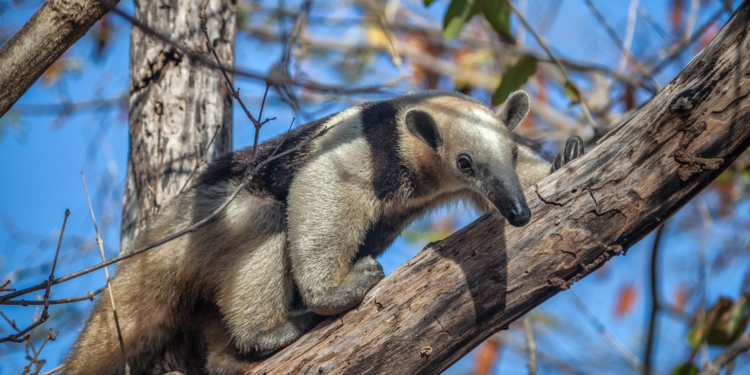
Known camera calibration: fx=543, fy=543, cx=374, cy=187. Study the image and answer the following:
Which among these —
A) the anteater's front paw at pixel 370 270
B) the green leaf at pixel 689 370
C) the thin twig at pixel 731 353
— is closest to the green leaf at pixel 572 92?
the thin twig at pixel 731 353

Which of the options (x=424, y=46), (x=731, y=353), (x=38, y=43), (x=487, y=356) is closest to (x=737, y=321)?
(x=731, y=353)

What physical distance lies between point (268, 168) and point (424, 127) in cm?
138

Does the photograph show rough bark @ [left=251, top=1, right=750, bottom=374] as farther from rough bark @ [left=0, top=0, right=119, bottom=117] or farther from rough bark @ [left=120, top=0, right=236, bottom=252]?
rough bark @ [left=0, top=0, right=119, bottom=117]

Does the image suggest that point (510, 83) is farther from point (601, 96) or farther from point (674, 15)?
point (674, 15)

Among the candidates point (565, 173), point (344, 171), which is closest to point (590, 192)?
point (565, 173)

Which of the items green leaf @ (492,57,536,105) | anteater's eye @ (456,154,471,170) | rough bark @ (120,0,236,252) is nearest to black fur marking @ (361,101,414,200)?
anteater's eye @ (456,154,471,170)

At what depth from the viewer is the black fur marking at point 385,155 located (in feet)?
13.5

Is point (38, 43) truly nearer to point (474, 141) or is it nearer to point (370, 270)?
point (370, 270)

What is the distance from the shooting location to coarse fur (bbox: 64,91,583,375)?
3906 millimetres

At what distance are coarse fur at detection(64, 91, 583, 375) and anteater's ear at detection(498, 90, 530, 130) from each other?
11 millimetres

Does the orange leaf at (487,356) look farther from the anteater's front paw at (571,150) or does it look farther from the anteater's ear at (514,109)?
the anteater's front paw at (571,150)

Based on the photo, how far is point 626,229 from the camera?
330 centimetres

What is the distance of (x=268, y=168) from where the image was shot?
14.9 feet

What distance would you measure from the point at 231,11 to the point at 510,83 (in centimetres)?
290
